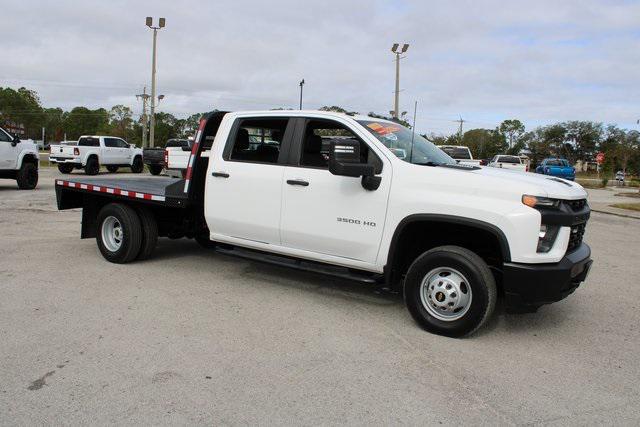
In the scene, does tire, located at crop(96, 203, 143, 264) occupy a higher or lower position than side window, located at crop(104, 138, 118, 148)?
lower

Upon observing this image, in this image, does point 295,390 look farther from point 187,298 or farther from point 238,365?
point 187,298

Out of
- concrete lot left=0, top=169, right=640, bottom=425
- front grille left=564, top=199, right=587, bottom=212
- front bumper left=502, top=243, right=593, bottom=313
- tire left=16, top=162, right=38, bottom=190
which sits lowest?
concrete lot left=0, top=169, right=640, bottom=425

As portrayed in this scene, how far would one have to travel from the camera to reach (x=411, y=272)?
469 cm

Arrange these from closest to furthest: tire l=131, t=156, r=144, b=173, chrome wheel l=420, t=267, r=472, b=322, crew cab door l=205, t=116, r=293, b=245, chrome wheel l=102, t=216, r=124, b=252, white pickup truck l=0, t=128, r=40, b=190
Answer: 1. chrome wheel l=420, t=267, r=472, b=322
2. crew cab door l=205, t=116, r=293, b=245
3. chrome wheel l=102, t=216, r=124, b=252
4. white pickup truck l=0, t=128, r=40, b=190
5. tire l=131, t=156, r=144, b=173

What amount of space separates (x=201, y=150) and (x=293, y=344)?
285cm

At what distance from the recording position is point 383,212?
4.83 metres

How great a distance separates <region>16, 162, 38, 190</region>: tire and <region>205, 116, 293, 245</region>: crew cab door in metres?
12.5

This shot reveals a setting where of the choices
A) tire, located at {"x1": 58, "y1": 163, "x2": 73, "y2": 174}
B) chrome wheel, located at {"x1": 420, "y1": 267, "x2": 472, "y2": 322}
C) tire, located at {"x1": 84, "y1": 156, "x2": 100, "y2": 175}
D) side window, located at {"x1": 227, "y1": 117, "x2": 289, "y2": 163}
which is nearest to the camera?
chrome wheel, located at {"x1": 420, "y1": 267, "x2": 472, "y2": 322}

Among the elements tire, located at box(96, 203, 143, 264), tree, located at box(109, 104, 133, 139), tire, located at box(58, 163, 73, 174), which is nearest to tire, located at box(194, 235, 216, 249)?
tire, located at box(96, 203, 143, 264)

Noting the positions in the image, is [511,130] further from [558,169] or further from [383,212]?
[383,212]

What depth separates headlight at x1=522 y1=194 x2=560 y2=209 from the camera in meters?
4.18

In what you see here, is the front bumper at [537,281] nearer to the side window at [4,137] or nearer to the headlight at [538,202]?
the headlight at [538,202]

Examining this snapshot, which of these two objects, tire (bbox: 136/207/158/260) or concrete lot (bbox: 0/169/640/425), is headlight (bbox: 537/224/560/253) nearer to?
concrete lot (bbox: 0/169/640/425)

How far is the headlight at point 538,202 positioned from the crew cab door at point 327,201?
3.88 feet
